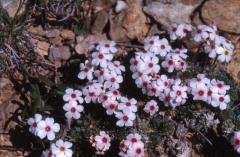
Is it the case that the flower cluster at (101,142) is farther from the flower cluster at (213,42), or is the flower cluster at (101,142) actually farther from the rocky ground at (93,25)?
the flower cluster at (213,42)

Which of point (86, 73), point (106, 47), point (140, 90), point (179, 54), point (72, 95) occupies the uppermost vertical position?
point (106, 47)

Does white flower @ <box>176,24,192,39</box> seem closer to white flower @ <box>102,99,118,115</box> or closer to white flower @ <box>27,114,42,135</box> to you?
white flower @ <box>102,99,118,115</box>

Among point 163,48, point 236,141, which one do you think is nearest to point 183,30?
point 163,48

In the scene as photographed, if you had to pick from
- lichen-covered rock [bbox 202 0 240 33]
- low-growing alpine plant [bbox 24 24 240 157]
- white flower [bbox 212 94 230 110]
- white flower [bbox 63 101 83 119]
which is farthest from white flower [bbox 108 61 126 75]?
lichen-covered rock [bbox 202 0 240 33]

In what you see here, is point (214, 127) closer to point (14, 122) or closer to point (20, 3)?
point (14, 122)

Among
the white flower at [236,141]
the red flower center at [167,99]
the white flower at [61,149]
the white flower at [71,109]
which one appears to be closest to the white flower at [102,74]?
the white flower at [71,109]

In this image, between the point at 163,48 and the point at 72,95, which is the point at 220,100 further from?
the point at 72,95
